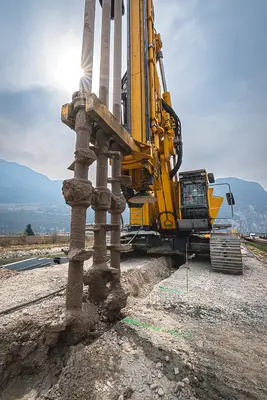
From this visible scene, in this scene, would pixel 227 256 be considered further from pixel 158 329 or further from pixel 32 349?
pixel 32 349

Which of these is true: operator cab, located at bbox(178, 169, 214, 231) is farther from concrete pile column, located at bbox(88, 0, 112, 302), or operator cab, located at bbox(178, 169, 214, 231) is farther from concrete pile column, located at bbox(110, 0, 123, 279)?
concrete pile column, located at bbox(88, 0, 112, 302)

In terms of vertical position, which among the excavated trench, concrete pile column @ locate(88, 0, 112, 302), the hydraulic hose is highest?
the hydraulic hose

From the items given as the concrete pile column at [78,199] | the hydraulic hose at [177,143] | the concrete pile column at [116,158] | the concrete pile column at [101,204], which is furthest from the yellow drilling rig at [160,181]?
the concrete pile column at [78,199]

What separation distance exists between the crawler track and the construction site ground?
6.97 feet

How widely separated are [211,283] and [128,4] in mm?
7813

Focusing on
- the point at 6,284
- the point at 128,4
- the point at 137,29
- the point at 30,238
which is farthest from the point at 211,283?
the point at 30,238

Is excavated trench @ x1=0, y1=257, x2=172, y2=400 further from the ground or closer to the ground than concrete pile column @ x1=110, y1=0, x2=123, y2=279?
closer to the ground

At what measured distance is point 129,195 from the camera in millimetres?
4797

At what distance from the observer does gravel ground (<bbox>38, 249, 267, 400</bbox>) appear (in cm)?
150

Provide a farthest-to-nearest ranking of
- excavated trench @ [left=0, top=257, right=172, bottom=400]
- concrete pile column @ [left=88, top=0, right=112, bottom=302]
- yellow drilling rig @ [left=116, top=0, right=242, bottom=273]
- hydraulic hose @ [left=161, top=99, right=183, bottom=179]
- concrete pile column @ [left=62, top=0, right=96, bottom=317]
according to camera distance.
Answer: hydraulic hose @ [left=161, top=99, right=183, bottom=179] → yellow drilling rig @ [left=116, top=0, right=242, bottom=273] → concrete pile column @ [left=88, top=0, right=112, bottom=302] → concrete pile column @ [left=62, top=0, right=96, bottom=317] → excavated trench @ [left=0, top=257, right=172, bottom=400]

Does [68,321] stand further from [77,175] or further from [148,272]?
[148,272]

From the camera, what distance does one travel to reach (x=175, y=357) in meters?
1.85

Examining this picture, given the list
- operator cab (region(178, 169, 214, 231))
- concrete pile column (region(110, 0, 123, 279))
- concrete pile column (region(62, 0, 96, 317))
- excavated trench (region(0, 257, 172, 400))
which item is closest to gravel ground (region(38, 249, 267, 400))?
excavated trench (region(0, 257, 172, 400))

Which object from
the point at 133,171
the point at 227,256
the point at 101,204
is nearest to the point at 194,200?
the point at 227,256
